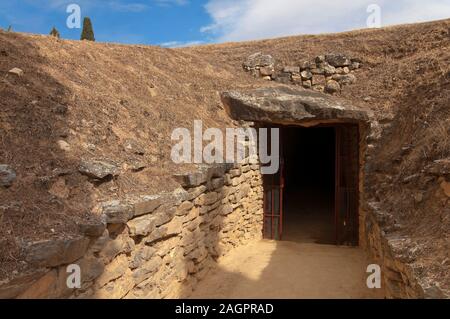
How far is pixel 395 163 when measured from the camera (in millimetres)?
6016

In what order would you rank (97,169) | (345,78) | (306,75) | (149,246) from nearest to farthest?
1. (97,169)
2. (149,246)
3. (345,78)
4. (306,75)

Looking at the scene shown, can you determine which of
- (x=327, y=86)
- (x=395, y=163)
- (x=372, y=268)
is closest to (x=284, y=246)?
(x=372, y=268)

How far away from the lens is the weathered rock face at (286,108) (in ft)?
23.6

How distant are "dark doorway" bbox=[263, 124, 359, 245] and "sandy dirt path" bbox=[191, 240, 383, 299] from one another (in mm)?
792

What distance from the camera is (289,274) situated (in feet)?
19.6

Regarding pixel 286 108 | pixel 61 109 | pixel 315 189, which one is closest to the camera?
pixel 61 109

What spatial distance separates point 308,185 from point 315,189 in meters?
0.44

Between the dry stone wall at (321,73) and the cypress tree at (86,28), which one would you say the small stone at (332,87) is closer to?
the dry stone wall at (321,73)

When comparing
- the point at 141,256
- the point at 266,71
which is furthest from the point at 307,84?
the point at 141,256

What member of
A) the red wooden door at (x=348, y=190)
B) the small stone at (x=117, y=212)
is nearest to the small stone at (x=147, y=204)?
the small stone at (x=117, y=212)

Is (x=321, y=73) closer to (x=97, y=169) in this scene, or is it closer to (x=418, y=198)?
(x=418, y=198)

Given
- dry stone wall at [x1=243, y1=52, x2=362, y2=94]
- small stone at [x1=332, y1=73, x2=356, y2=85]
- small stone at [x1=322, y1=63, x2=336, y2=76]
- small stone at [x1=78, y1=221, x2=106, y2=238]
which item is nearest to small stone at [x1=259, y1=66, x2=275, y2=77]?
dry stone wall at [x1=243, y1=52, x2=362, y2=94]

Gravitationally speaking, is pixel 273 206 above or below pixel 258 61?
below
